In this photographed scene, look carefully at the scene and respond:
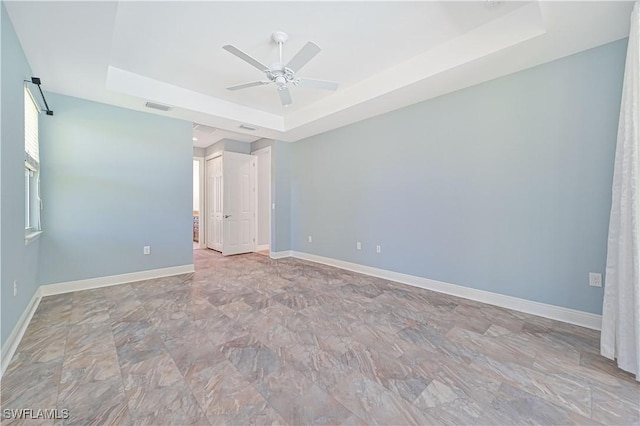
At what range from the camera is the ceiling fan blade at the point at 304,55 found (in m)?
2.30

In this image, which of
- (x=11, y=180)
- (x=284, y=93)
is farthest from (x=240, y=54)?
(x=11, y=180)

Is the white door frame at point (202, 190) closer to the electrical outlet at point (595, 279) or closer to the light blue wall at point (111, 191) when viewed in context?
the light blue wall at point (111, 191)

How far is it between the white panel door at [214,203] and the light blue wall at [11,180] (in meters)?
3.85

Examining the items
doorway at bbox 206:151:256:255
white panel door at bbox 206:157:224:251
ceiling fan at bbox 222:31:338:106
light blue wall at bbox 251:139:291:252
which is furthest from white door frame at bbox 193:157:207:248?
ceiling fan at bbox 222:31:338:106

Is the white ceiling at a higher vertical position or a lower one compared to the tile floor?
higher

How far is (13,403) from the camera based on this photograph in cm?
154

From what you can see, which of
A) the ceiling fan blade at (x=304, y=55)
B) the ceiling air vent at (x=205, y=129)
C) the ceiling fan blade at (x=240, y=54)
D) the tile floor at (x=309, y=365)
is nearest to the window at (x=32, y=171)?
the tile floor at (x=309, y=365)

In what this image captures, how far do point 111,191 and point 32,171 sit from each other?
848 mm

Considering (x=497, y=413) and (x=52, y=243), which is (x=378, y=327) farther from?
(x=52, y=243)

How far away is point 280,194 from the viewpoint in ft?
19.5

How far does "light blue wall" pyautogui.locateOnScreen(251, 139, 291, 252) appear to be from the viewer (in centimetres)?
587

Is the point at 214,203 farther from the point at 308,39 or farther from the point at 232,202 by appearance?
the point at 308,39

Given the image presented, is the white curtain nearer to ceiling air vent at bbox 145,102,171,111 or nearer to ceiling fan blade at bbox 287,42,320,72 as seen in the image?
ceiling fan blade at bbox 287,42,320,72

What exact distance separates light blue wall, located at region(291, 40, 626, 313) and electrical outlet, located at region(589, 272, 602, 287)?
0.04m
